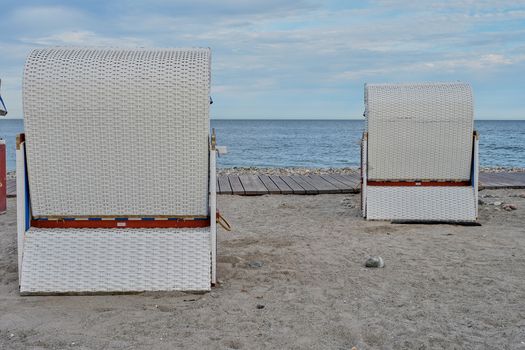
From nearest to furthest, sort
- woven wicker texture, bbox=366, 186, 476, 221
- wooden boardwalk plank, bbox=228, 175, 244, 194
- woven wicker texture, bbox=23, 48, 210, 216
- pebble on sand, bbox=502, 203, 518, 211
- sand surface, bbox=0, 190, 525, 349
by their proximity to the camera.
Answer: sand surface, bbox=0, 190, 525, 349, woven wicker texture, bbox=23, 48, 210, 216, woven wicker texture, bbox=366, 186, 476, 221, pebble on sand, bbox=502, 203, 518, 211, wooden boardwalk plank, bbox=228, 175, 244, 194

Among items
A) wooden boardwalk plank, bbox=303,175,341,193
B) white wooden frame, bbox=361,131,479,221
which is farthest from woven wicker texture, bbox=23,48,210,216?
wooden boardwalk plank, bbox=303,175,341,193

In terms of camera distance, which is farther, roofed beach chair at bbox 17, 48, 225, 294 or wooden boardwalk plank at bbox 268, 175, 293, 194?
wooden boardwalk plank at bbox 268, 175, 293, 194

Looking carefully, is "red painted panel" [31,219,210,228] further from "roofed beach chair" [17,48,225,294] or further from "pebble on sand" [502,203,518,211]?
"pebble on sand" [502,203,518,211]

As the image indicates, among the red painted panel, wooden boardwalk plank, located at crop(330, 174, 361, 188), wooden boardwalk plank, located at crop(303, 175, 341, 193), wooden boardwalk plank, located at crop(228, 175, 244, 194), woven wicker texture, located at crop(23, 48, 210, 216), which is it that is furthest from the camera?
wooden boardwalk plank, located at crop(330, 174, 361, 188)

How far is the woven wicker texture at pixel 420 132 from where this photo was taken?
769 centimetres

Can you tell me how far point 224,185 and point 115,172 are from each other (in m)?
6.24

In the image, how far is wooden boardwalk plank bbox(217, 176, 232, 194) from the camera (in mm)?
10117

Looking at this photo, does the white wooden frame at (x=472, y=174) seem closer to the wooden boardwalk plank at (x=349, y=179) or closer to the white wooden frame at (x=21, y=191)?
the wooden boardwalk plank at (x=349, y=179)

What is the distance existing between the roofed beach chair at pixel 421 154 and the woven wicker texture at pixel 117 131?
12.3 feet

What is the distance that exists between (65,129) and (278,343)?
7.93 ft

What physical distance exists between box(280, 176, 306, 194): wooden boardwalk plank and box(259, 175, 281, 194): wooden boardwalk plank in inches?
11.5

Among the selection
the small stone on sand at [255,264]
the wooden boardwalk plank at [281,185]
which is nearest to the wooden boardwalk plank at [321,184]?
the wooden boardwalk plank at [281,185]

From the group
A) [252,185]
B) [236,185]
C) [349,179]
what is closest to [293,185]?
[252,185]

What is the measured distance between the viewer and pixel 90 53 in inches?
185
